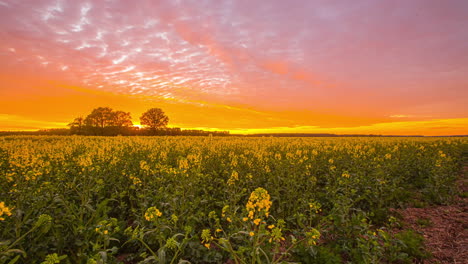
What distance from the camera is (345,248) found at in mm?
4633

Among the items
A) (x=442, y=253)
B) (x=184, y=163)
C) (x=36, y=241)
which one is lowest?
(x=442, y=253)

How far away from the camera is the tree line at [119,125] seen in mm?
58281

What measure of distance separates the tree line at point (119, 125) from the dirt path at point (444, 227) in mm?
50335

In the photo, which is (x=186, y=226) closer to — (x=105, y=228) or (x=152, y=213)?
(x=152, y=213)

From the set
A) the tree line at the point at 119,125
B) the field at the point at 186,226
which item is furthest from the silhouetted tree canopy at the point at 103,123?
the field at the point at 186,226

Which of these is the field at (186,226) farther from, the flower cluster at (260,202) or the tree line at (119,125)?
the tree line at (119,125)

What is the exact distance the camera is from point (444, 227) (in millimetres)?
6316

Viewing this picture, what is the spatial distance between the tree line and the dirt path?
50.3m

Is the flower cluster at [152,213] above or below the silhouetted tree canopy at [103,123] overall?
below

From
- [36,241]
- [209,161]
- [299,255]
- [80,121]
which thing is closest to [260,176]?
[209,161]

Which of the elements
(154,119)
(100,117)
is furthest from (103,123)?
(154,119)

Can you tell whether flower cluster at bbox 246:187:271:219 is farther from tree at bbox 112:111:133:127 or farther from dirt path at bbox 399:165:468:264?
tree at bbox 112:111:133:127

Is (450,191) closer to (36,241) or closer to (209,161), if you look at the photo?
(209,161)

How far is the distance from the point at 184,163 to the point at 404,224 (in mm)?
6479
